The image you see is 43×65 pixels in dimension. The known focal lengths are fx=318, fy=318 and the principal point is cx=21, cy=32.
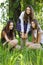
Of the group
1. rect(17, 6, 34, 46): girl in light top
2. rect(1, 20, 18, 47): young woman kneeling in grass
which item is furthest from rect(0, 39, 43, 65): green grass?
rect(17, 6, 34, 46): girl in light top

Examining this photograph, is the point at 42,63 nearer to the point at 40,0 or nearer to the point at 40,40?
the point at 40,40

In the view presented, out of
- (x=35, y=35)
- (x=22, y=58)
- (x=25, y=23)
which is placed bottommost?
(x=35, y=35)

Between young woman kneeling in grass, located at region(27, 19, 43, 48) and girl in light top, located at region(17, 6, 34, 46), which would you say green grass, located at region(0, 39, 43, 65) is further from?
girl in light top, located at region(17, 6, 34, 46)

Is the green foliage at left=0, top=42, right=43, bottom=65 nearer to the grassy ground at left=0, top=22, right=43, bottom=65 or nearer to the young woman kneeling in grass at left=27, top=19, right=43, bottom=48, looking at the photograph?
the grassy ground at left=0, top=22, right=43, bottom=65

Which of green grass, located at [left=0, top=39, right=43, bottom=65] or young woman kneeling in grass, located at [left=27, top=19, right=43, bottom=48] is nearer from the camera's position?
green grass, located at [left=0, top=39, right=43, bottom=65]

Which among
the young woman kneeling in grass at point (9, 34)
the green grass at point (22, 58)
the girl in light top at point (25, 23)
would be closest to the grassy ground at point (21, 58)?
the green grass at point (22, 58)

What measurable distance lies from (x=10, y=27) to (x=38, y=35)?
1.70 feet

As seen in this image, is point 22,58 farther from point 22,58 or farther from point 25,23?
point 25,23

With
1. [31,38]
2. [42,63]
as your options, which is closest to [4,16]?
[31,38]

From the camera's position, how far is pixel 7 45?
553 centimetres

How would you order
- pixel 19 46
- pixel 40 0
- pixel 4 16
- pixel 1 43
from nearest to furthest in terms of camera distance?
pixel 19 46, pixel 1 43, pixel 40 0, pixel 4 16

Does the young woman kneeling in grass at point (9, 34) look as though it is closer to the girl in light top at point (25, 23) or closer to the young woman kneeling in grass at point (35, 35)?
the girl in light top at point (25, 23)

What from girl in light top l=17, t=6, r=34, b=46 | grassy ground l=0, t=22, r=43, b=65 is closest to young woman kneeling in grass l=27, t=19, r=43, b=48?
girl in light top l=17, t=6, r=34, b=46

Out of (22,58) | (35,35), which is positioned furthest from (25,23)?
(22,58)
